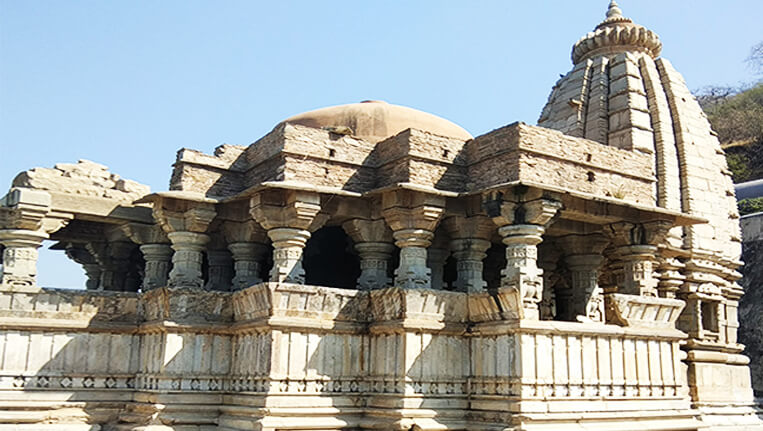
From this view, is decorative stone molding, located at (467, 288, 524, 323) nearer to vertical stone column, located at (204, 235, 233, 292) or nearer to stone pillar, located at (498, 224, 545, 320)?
stone pillar, located at (498, 224, 545, 320)

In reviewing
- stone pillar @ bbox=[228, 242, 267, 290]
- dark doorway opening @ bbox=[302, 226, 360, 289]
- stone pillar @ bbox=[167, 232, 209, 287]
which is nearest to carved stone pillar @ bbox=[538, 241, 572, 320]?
dark doorway opening @ bbox=[302, 226, 360, 289]

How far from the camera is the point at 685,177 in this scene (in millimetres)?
16094

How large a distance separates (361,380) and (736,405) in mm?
8353

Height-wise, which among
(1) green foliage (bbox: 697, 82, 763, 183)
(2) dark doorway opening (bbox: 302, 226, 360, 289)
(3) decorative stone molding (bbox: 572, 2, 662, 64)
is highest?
(1) green foliage (bbox: 697, 82, 763, 183)

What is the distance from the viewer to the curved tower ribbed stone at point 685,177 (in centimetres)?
1562

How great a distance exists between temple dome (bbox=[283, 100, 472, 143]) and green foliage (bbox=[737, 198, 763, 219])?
16511 millimetres

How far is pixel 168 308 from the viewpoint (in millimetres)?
11742

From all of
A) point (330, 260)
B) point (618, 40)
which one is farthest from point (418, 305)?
point (618, 40)

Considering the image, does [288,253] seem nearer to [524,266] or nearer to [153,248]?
[524,266]

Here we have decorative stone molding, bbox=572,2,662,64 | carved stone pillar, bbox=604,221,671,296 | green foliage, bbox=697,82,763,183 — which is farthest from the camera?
green foliage, bbox=697,82,763,183

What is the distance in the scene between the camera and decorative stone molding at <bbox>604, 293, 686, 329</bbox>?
11508mm

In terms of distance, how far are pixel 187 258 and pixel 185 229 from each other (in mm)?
444

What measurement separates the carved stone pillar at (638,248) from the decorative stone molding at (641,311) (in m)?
0.74

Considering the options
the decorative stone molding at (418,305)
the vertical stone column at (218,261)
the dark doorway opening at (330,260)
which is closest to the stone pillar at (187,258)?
the vertical stone column at (218,261)
